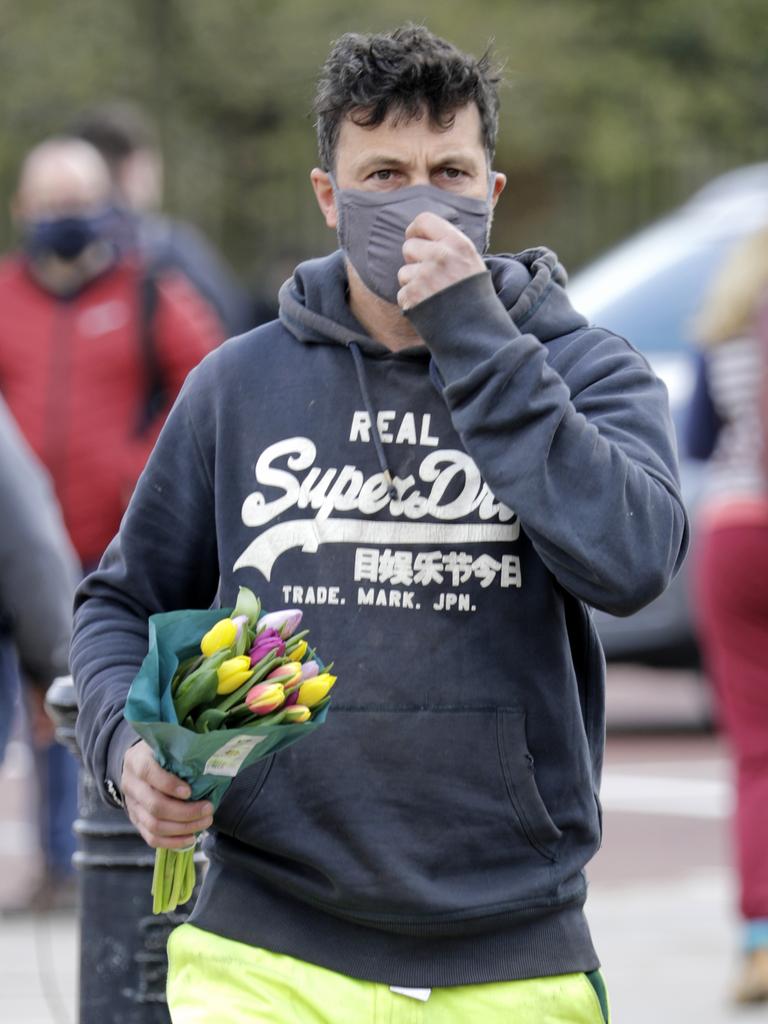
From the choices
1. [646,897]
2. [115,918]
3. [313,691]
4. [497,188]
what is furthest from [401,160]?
[646,897]

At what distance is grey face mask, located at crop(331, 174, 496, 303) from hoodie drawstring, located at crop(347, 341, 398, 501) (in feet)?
0.30

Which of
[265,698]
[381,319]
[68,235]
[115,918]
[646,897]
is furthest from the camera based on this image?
[646,897]

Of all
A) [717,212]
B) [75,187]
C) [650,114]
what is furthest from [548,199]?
[75,187]

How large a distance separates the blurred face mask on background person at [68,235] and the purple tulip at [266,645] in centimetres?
471

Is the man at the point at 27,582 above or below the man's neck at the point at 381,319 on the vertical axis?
below

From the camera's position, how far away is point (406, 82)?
318 cm

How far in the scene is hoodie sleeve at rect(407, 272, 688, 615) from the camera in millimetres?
2963

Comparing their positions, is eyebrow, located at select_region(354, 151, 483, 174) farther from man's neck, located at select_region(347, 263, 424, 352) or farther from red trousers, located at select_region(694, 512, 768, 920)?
red trousers, located at select_region(694, 512, 768, 920)

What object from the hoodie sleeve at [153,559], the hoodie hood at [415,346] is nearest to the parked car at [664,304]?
the hoodie hood at [415,346]

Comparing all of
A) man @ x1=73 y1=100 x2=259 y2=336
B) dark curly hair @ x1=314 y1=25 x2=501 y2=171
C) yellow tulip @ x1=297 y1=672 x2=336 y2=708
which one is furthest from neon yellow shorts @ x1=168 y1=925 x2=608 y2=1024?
man @ x1=73 y1=100 x2=259 y2=336

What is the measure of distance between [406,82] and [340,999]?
126 cm

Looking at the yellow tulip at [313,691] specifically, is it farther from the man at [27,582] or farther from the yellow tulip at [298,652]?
the man at [27,582]

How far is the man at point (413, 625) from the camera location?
3121 mm

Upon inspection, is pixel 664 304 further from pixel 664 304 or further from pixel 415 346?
pixel 415 346
